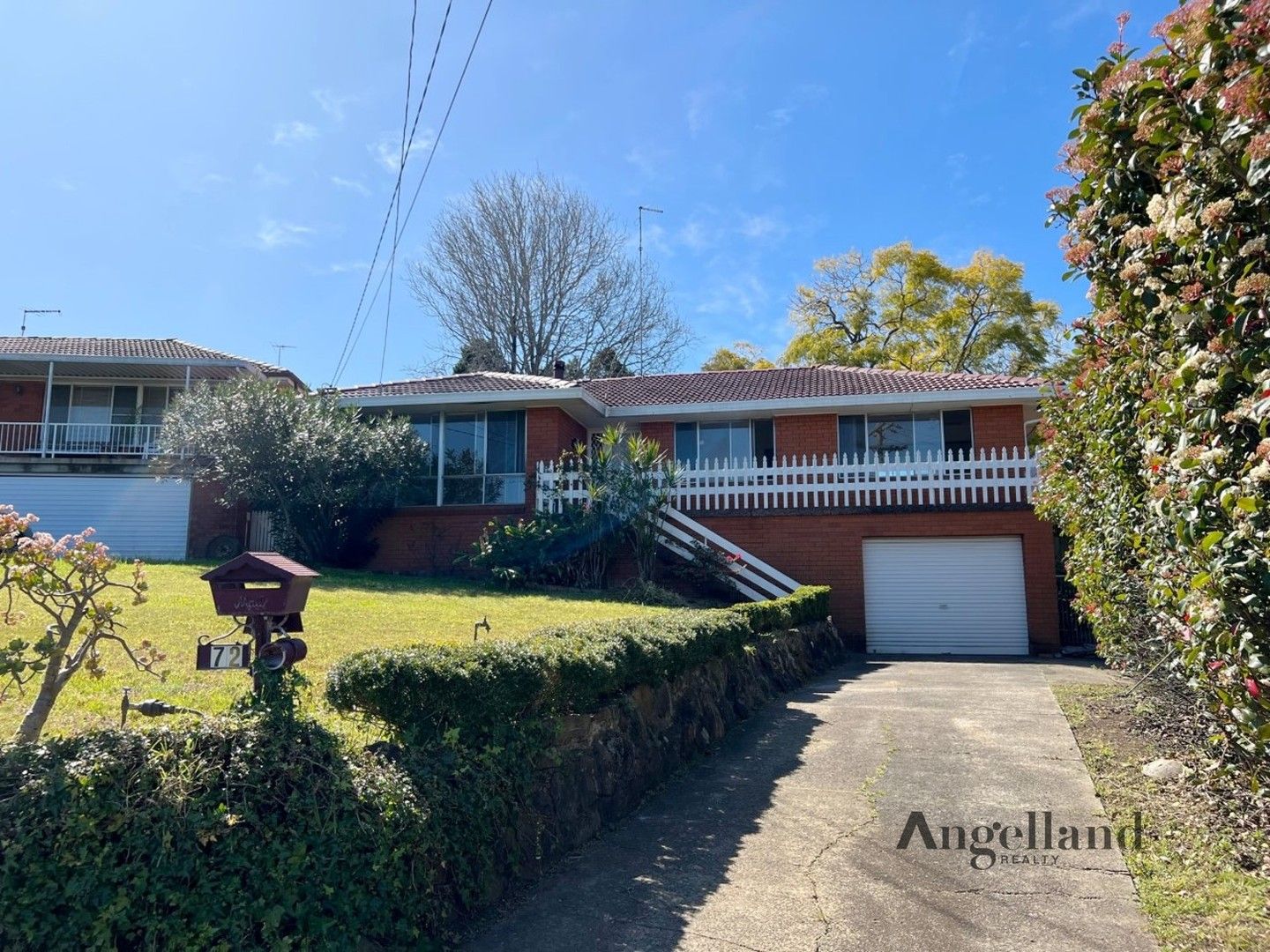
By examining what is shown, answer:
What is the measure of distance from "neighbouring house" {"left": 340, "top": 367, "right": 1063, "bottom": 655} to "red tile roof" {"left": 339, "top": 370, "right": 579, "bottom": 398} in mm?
100

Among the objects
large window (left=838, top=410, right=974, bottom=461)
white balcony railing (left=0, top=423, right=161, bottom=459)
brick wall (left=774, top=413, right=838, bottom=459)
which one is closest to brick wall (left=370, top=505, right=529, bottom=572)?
brick wall (left=774, top=413, right=838, bottom=459)

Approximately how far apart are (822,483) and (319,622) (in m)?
9.97

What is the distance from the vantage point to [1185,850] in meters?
4.68

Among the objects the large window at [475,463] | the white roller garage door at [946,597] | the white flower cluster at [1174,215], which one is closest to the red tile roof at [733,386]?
the large window at [475,463]

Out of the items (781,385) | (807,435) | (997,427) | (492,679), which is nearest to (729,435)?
(807,435)

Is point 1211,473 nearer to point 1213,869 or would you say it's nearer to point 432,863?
point 1213,869

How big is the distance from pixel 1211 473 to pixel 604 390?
18.7 metres

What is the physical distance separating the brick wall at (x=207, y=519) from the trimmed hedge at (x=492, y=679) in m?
14.7

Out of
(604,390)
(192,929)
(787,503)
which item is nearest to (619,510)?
(787,503)

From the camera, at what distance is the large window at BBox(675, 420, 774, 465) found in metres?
18.9

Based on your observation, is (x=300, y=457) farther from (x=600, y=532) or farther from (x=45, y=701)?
(x=45, y=701)

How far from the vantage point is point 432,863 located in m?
3.90

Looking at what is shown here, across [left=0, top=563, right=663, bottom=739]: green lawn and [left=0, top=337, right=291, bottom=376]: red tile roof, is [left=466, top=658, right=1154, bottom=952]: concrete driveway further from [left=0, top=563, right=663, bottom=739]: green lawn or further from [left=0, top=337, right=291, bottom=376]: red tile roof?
[left=0, top=337, right=291, bottom=376]: red tile roof

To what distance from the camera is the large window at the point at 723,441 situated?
1889 centimetres
